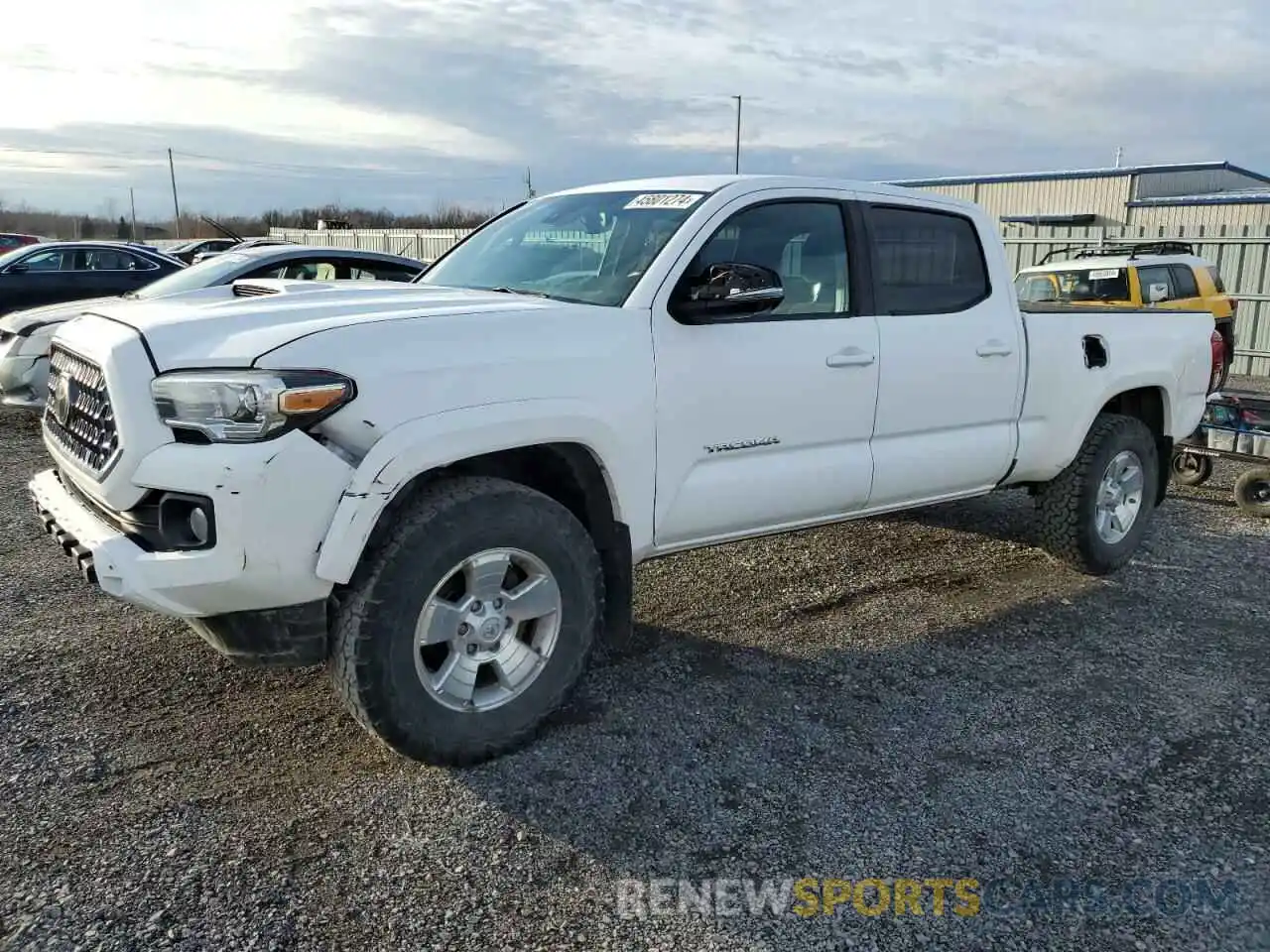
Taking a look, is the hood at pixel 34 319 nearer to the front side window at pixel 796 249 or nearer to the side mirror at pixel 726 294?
the front side window at pixel 796 249

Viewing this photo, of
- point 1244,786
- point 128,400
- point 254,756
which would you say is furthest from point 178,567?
point 1244,786

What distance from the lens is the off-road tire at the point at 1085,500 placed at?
545cm

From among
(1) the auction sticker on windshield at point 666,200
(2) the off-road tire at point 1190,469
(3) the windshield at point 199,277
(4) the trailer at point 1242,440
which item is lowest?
(2) the off-road tire at point 1190,469

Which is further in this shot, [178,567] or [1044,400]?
[1044,400]

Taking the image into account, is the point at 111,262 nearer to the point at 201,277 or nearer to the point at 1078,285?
the point at 201,277

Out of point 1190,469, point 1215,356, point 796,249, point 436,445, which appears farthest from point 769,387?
point 1190,469

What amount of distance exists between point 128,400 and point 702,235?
2067mm

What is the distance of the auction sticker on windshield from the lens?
13.3 feet

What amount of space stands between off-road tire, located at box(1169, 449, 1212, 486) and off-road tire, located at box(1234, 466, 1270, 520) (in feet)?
2.55

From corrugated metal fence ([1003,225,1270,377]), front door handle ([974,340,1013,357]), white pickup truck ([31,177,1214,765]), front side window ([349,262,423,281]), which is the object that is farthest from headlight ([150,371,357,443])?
corrugated metal fence ([1003,225,1270,377])

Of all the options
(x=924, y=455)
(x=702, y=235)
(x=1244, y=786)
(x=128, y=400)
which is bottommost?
(x=1244, y=786)

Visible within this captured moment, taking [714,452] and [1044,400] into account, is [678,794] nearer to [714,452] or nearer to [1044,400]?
[714,452]

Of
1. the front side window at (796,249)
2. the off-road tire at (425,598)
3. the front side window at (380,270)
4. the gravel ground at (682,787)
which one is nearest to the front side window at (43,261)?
the front side window at (380,270)

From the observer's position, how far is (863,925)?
8.76 ft
